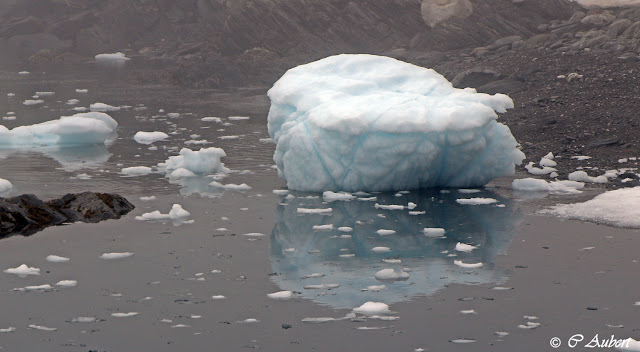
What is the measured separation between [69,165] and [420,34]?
18.4 meters

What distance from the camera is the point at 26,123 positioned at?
18047mm

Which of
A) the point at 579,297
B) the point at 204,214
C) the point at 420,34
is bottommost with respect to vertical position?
the point at 579,297

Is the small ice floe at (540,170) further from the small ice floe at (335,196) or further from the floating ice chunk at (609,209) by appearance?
the small ice floe at (335,196)

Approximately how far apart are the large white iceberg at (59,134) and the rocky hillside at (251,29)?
384 inches

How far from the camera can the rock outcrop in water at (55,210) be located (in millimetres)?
9773

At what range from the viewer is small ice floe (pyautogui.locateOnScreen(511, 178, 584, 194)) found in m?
11.4

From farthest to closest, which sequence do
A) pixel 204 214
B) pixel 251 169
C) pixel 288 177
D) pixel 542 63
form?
pixel 542 63 < pixel 251 169 < pixel 288 177 < pixel 204 214

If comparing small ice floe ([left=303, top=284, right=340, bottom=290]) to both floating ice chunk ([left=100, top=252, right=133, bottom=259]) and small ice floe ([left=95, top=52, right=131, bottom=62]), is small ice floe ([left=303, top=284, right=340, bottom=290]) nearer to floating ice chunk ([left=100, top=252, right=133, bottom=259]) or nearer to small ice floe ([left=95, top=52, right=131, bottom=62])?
floating ice chunk ([left=100, top=252, right=133, bottom=259])

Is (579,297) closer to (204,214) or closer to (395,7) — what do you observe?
(204,214)

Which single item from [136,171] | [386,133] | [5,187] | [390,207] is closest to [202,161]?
Answer: [136,171]

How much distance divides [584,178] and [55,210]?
22.4ft

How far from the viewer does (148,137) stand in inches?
629

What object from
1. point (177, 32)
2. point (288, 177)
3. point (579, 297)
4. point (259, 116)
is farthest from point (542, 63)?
point (177, 32)

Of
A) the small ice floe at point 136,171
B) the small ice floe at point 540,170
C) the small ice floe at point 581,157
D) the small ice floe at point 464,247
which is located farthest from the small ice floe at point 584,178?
the small ice floe at point 136,171
